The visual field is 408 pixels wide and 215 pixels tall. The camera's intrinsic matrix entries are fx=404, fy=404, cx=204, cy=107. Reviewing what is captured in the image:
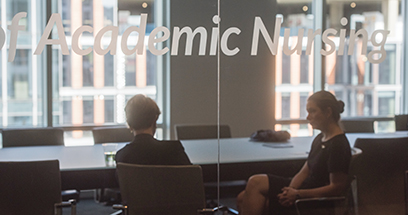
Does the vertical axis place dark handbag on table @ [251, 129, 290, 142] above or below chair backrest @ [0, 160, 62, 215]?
above

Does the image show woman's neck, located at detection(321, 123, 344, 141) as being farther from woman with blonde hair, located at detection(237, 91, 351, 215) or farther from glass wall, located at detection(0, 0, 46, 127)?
glass wall, located at detection(0, 0, 46, 127)

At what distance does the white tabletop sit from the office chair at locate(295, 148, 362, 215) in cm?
24

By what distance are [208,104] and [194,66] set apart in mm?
258

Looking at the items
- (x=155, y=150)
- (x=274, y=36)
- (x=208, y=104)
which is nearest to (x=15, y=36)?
(x=155, y=150)

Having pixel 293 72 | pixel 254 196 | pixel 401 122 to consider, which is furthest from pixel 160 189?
pixel 401 122

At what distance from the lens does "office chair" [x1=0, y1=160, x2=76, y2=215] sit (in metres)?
2.25

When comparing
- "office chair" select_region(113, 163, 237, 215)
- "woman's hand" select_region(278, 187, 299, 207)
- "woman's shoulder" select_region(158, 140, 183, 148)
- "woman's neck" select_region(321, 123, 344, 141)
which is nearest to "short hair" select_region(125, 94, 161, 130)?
"woman's shoulder" select_region(158, 140, 183, 148)

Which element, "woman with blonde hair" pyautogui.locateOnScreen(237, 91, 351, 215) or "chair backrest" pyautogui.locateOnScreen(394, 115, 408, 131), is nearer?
"woman with blonde hair" pyautogui.locateOnScreen(237, 91, 351, 215)

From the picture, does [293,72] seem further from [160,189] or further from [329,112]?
[160,189]

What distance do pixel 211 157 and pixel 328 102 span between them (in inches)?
34.3

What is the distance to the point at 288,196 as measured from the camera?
268cm

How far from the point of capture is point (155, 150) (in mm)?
2365

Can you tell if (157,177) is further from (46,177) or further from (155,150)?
(46,177)

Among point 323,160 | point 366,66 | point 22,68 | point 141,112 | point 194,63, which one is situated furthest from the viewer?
point 366,66
